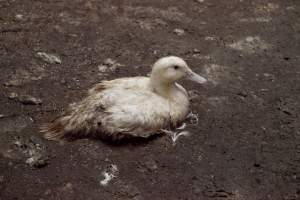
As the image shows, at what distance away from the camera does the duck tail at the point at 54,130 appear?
465 centimetres

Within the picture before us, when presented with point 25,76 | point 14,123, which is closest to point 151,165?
point 14,123

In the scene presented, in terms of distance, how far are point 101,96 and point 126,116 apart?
0.34 meters

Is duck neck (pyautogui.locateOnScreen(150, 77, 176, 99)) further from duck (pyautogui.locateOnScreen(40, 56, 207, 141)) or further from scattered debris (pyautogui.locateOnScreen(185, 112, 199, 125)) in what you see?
scattered debris (pyautogui.locateOnScreen(185, 112, 199, 125))

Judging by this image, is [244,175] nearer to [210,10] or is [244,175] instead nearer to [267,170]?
[267,170]

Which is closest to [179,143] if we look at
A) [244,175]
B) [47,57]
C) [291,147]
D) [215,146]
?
[215,146]

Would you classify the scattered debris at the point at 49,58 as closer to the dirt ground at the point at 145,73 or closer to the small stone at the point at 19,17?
the dirt ground at the point at 145,73

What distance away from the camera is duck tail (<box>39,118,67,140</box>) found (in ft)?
15.3

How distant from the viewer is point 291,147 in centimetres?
480

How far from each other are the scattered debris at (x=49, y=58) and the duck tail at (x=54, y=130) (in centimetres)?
114

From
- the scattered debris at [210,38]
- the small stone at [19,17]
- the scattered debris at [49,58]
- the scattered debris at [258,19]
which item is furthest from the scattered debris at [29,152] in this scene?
the scattered debris at [258,19]

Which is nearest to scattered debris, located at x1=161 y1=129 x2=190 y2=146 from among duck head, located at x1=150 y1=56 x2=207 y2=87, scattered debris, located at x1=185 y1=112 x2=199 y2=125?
scattered debris, located at x1=185 y1=112 x2=199 y2=125

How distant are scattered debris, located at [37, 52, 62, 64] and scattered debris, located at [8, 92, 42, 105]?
0.69 meters

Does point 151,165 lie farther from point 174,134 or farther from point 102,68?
point 102,68

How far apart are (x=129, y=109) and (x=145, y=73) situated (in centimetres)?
125
